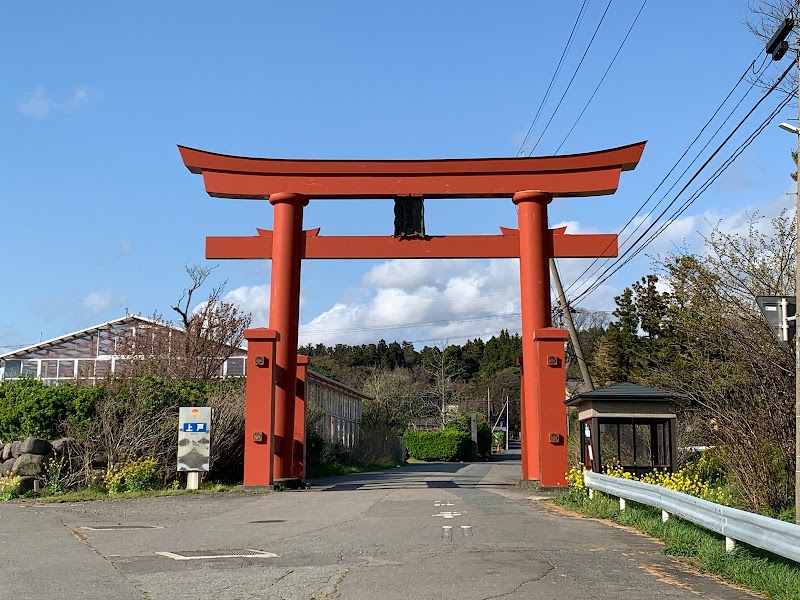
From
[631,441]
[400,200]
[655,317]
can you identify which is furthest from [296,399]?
[655,317]

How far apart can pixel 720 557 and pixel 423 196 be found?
13.8 metres

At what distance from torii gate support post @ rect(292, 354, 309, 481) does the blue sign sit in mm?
2425

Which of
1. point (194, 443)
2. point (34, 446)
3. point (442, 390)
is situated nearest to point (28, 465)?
point (34, 446)

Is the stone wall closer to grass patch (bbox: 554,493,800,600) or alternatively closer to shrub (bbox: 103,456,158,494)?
shrub (bbox: 103,456,158,494)

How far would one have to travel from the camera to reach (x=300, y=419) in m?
21.5

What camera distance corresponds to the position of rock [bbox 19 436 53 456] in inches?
747

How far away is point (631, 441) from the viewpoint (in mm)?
18625

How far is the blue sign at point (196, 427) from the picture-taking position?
1966 cm

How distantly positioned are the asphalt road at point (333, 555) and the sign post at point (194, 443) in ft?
12.4

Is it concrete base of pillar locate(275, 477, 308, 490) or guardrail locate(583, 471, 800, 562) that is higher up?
guardrail locate(583, 471, 800, 562)

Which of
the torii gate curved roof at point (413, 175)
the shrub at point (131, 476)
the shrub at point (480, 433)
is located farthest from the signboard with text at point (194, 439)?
the shrub at point (480, 433)

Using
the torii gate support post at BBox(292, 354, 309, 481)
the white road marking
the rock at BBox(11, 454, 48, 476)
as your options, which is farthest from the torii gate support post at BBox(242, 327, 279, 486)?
the white road marking

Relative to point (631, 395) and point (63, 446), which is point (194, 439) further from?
point (631, 395)

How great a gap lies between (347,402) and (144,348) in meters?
14.2
